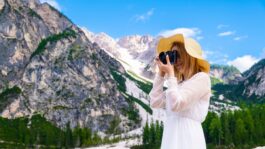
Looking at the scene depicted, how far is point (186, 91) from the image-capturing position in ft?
19.4

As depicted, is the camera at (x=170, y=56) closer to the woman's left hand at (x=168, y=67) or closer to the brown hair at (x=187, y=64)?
the woman's left hand at (x=168, y=67)

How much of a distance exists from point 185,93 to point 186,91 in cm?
5

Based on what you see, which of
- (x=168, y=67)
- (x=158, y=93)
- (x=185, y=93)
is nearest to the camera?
(x=185, y=93)

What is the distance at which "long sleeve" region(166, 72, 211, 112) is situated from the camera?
5.74m

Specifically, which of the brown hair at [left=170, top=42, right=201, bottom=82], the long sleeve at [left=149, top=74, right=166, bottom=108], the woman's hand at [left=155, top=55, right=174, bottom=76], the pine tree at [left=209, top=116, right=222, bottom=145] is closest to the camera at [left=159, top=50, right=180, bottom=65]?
the woman's hand at [left=155, top=55, right=174, bottom=76]

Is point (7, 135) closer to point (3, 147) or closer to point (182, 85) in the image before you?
point (3, 147)

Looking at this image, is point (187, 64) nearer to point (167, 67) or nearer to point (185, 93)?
point (167, 67)

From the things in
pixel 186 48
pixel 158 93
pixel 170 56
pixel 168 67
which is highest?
pixel 186 48

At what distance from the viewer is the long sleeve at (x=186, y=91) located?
574cm

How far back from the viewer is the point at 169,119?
6.14 meters

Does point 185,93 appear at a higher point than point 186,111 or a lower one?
higher

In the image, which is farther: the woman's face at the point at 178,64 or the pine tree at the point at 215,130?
the pine tree at the point at 215,130

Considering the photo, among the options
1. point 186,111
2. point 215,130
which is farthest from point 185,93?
point 215,130

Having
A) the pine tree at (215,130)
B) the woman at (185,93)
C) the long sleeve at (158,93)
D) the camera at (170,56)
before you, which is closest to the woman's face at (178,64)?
the woman at (185,93)
